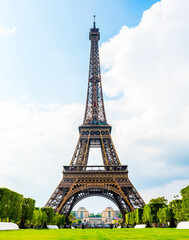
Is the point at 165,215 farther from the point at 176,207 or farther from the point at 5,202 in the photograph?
the point at 5,202

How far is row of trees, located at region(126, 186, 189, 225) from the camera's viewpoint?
30866mm

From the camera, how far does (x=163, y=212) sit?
36.9 metres

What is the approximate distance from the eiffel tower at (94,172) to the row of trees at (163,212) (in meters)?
3.32

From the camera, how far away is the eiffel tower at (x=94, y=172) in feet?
150

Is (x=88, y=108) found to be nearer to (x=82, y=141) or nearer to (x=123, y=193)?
(x=82, y=141)

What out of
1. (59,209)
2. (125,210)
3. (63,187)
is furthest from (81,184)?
(125,210)

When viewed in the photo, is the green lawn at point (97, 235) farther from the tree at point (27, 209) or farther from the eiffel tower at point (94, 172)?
the eiffel tower at point (94, 172)

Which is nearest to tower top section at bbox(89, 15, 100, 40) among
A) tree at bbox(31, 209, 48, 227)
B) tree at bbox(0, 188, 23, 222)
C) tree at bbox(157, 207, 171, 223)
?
tree at bbox(31, 209, 48, 227)

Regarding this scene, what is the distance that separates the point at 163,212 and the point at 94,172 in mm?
16264

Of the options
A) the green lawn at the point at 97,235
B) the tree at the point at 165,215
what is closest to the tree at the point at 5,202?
the green lawn at the point at 97,235

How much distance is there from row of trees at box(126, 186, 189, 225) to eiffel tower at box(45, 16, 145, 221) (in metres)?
3.32

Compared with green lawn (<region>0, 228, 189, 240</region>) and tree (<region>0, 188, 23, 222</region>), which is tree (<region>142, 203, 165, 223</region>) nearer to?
tree (<region>0, 188, 23, 222</region>)

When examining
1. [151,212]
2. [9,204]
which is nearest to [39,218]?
[9,204]

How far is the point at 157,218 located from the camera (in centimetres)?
4016
